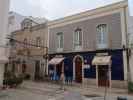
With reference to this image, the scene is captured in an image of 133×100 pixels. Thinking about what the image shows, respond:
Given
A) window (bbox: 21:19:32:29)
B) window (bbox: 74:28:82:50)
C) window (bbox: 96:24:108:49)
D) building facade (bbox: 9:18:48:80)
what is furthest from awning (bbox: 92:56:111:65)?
window (bbox: 21:19:32:29)

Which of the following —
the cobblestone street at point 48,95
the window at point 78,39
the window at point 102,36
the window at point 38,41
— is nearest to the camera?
the cobblestone street at point 48,95

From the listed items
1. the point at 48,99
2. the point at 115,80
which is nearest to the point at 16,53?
the point at 115,80

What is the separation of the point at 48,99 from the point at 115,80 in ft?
29.3

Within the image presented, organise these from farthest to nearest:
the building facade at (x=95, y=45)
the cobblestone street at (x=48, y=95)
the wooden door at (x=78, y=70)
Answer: the wooden door at (x=78, y=70), the building facade at (x=95, y=45), the cobblestone street at (x=48, y=95)

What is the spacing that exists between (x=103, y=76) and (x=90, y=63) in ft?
6.76

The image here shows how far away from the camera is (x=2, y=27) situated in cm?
602

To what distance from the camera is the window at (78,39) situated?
20502 millimetres

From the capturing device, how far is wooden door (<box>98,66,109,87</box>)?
17812mm

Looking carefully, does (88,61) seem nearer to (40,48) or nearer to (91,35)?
(91,35)

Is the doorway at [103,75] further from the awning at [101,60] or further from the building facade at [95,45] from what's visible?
the awning at [101,60]

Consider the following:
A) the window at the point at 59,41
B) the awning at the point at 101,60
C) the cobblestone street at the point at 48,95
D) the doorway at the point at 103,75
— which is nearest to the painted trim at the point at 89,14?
the window at the point at 59,41

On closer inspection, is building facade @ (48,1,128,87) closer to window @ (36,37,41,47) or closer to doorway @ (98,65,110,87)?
doorway @ (98,65,110,87)

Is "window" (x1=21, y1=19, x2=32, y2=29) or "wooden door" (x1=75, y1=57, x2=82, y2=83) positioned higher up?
"window" (x1=21, y1=19, x2=32, y2=29)

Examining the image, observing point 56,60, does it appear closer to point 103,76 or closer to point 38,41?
point 38,41
